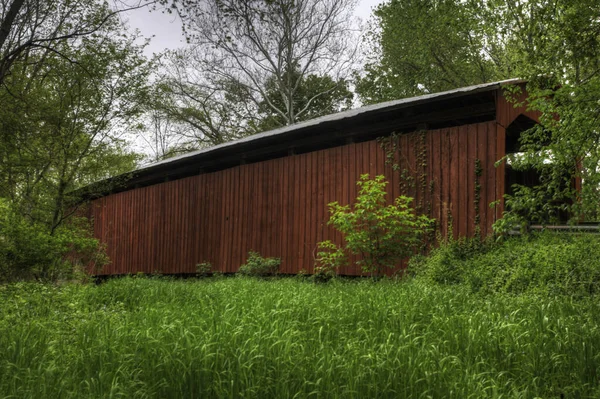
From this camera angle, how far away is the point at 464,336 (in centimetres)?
396

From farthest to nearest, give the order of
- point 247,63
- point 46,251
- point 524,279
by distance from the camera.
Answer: point 247,63 < point 46,251 < point 524,279

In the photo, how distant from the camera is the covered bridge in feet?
27.2

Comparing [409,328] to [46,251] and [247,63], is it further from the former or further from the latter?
[247,63]

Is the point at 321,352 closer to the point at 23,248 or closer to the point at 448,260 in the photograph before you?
the point at 448,260

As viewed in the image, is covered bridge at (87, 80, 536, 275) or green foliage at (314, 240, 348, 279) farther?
green foliage at (314, 240, 348, 279)

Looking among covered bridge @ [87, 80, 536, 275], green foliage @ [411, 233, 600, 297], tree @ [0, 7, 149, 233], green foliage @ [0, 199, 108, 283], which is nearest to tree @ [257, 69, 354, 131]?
covered bridge @ [87, 80, 536, 275]

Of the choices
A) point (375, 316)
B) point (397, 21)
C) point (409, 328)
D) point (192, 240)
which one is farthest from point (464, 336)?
point (397, 21)

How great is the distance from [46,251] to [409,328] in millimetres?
7277

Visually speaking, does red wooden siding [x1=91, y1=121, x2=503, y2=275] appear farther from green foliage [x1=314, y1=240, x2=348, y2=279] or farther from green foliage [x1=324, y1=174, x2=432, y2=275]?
green foliage [x1=324, y1=174, x2=432, y2=275]

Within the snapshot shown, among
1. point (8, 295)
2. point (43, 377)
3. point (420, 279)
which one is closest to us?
point (43, 377)

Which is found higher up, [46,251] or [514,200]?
[514,200]

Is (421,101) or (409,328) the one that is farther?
(421,101)

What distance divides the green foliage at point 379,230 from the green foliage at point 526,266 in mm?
711

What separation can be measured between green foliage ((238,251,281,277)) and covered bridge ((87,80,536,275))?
0.94 ft
